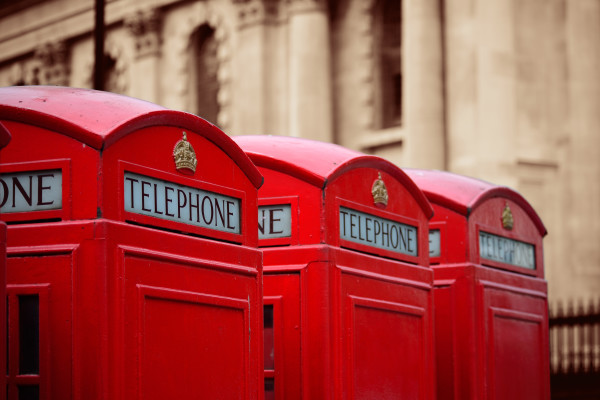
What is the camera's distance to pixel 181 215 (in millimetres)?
5543

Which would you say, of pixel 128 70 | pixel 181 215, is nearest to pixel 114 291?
pixel 181 215

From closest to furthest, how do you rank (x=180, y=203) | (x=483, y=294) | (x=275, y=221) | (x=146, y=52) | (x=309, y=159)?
(x=180, y=203) → (x=275, y=221) → (x=309, y=159) → (x=483, y=294) → (x=146, y=52)

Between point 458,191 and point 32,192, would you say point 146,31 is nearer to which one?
point 458,191

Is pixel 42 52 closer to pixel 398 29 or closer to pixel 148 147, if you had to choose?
pixel 398 29

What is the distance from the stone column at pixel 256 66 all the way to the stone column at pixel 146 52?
3568mm

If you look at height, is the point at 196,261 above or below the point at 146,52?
below

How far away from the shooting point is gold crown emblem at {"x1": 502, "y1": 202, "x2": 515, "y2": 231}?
359 inches

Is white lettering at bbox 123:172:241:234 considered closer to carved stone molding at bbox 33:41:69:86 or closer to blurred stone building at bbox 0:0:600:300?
blurred stone building at bbox 0:0:600:300

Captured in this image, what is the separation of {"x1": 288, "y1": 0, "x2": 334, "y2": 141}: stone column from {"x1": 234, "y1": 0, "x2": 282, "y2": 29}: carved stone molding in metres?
1.09

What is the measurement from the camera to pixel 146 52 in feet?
104

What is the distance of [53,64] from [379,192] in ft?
95.6

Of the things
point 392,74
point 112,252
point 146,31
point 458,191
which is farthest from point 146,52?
point 112,252

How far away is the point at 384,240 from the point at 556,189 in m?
16.4

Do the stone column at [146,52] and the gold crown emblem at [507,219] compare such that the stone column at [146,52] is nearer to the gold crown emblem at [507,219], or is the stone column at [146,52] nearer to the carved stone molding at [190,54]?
the carved stone molding at [190,54]
